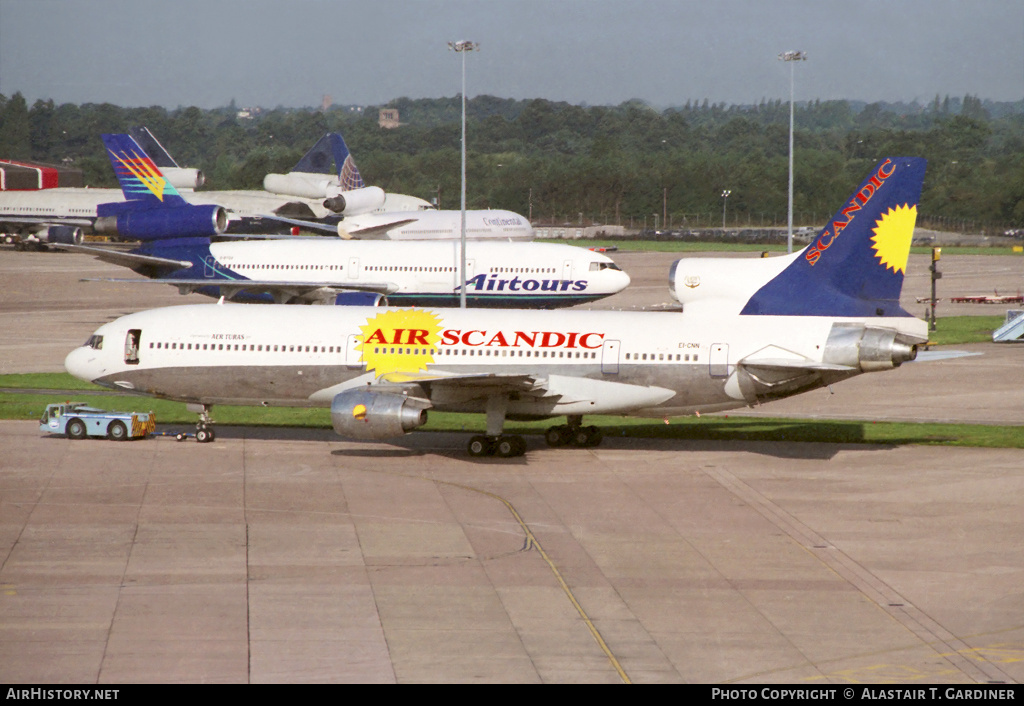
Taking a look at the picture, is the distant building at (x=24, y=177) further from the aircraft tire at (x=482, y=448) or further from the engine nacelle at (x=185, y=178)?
the aircraft tire at (x=482, y=448)

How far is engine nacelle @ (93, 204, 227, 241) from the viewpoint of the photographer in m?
76.2

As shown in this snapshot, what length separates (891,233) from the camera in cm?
3812

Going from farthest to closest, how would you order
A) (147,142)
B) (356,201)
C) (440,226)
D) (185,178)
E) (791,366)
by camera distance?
(185,178) → (356,201) → (147,142) → (440,226) → (791,366)

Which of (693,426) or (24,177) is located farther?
(24,177)

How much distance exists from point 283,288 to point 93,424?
1089 inches

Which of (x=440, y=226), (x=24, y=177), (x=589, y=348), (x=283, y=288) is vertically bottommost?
(x=589, y=348)

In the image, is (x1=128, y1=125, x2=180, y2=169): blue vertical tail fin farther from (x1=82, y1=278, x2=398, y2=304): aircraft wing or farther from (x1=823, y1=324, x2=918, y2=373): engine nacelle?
(x1=823, y1=324, x2=918, y2=373): engine nacelle

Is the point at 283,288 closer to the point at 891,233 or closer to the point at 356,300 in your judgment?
the point at 356,300

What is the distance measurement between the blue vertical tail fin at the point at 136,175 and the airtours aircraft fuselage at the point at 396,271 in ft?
25.0

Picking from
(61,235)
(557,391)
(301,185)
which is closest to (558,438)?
(557,391)

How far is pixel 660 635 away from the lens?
22156mm

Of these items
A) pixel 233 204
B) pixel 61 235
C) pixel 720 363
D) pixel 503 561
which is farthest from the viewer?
pixel 233 204
